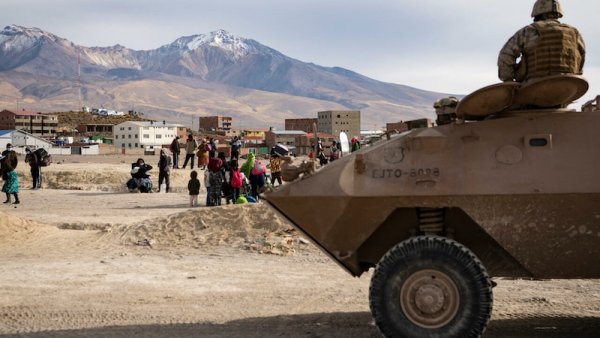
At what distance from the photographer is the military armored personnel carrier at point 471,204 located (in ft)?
19.2

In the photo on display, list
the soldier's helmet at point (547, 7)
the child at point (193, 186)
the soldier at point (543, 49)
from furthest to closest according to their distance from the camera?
the child at point (193, 186) → the soldier's helmet at point (547, 7) → the soldier at point (543, 49)

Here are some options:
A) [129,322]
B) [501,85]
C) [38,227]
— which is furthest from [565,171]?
[38,227]

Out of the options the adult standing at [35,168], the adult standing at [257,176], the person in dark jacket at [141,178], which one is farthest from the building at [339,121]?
the adult standing at [257,176]

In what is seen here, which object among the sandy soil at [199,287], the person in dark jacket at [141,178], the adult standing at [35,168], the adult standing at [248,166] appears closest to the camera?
the sandy soil at [199,287]

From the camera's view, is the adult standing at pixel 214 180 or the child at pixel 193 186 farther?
the child at pixel 193 186

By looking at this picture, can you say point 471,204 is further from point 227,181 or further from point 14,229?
point 227,181

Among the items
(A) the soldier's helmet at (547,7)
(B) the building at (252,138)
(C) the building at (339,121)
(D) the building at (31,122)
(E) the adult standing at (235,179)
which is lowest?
(E) the adult standing at (235,179)

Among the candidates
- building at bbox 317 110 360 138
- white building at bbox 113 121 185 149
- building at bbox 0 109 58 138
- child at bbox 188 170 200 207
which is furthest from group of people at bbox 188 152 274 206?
building at bbox 317 110 360 138

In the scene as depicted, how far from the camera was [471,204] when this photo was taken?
6070 mm

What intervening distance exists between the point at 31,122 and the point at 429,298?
140 m

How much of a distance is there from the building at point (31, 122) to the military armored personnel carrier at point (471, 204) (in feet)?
418

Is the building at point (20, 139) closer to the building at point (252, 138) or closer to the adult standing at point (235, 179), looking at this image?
the building at point (252, 138)

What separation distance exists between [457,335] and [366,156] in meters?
1.78

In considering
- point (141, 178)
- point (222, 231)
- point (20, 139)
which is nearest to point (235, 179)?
point (222, 231)
